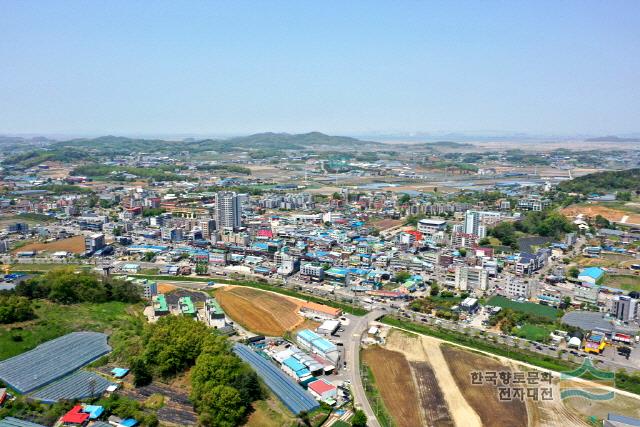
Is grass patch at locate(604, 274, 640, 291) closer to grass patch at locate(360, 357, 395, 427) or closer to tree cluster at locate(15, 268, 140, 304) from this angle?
grass patch at locate(360, 357, 395, 427)

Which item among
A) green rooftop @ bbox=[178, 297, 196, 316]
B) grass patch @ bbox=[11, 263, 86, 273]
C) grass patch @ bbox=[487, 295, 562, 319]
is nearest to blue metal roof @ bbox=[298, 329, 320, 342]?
green rooftop @ bbox=[178, 297, 196, 316]

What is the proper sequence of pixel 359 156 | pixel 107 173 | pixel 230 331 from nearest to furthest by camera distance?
1. pixel 230 331
2. pixel 107 173
3. pixel 359 156

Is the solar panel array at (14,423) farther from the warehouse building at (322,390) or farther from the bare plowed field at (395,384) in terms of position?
the bare plowed field at (395,384)

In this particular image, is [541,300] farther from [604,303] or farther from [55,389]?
[55,389]

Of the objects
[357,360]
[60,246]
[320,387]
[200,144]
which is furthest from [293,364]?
[200,144]

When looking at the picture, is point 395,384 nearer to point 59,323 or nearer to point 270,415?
point 270,415

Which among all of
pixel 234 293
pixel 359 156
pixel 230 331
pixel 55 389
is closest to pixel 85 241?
pixel 234 293

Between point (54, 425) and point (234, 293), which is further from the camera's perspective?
point (234, 293)

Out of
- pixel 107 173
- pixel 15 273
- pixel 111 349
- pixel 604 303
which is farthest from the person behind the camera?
pixel 107 173
